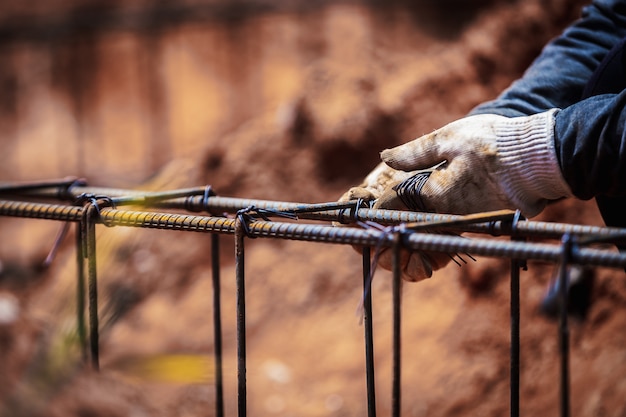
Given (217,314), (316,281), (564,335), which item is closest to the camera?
(564,335)

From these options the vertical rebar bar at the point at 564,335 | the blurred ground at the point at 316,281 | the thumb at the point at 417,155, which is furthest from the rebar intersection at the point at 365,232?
the blurred ground at the point at 316,281

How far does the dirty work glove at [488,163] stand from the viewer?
139cm

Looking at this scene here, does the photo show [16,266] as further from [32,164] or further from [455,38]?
[455,38]

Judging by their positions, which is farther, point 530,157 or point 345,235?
point 530,157

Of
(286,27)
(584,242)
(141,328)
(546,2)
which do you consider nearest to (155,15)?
(286,27)

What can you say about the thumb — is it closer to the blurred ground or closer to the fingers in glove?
the fingers in glove

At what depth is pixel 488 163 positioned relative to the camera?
1426mm

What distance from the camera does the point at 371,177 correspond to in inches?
66.4

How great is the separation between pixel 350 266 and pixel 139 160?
114 inches

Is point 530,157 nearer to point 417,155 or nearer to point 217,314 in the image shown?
point 417,155

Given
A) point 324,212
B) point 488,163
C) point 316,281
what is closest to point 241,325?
point 324,212

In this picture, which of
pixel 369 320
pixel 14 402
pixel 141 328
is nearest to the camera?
pixel 369 320

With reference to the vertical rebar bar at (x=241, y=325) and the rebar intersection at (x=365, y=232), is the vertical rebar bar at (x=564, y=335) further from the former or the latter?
the vertical rebar bar at (x=241, y=325)

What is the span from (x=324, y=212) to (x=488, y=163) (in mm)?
343
